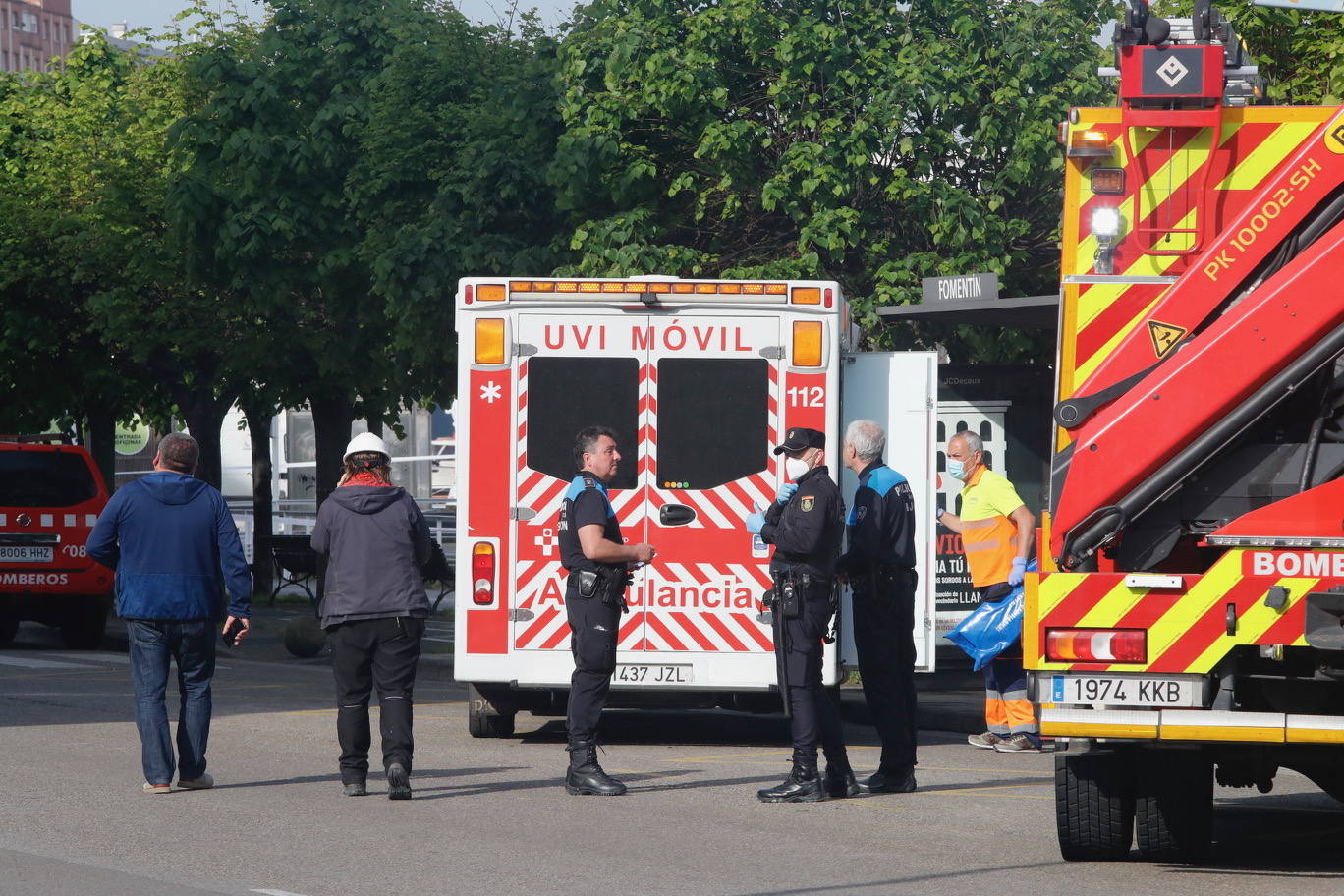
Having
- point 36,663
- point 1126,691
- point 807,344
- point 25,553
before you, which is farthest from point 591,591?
point 25,553

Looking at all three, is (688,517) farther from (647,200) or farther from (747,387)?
(647,200)

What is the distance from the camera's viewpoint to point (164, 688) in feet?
31.2

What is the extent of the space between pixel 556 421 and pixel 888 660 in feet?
8.03

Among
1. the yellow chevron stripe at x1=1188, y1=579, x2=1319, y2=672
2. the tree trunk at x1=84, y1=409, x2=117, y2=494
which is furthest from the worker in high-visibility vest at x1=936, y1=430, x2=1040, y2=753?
the tree trunk at x1=84, y1=409, x2=117, y2=494

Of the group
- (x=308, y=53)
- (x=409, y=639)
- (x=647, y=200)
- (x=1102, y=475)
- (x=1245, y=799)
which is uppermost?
(x=308, y=53)

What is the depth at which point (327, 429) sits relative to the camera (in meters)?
24.6

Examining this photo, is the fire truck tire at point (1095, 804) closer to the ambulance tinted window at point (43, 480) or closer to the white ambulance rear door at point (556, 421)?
the white ambulance rear door at point (556, 421)

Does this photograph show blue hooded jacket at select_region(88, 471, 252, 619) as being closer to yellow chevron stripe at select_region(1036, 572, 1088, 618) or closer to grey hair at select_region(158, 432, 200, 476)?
grey hair at select_region(158, 432, 200, 476)

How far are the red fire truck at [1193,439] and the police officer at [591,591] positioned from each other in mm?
2615

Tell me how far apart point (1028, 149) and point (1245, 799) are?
7548 mm

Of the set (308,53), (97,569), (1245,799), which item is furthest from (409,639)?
(308,53)

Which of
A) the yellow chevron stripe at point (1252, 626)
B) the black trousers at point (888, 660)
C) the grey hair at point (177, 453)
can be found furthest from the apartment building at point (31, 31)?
the yellow chevron stripe at point (1252, 626)

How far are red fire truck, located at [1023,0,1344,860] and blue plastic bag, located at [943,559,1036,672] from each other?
12.1 ft

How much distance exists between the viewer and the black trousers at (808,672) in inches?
366
